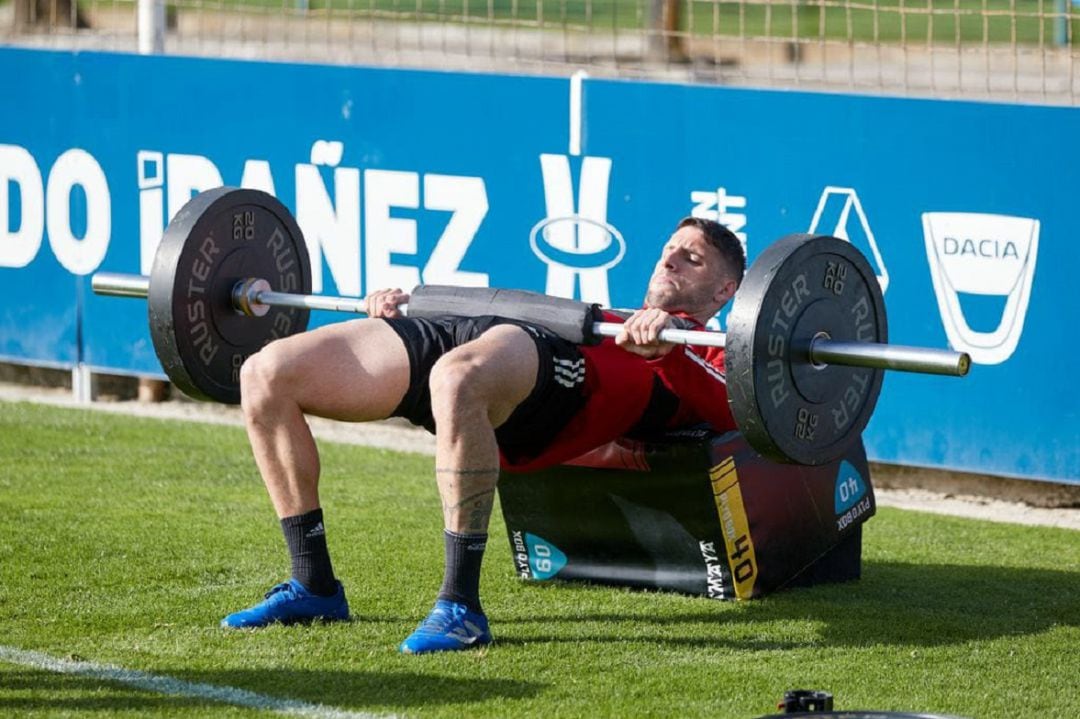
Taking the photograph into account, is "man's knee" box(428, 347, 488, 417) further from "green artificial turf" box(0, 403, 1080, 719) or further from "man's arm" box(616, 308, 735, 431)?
"green artificial turf" box(0, 403, 1080, 719)

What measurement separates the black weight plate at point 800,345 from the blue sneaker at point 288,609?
3.50ft

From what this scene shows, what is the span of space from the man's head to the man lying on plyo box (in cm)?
8

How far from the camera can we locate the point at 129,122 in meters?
7.16

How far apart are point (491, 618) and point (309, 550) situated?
0.47m

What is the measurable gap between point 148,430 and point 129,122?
1.27 metres

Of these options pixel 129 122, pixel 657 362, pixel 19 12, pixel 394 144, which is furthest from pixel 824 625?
pixel 19 12

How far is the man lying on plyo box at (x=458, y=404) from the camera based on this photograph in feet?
13.0

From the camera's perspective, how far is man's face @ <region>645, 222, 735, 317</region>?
4.45 meters

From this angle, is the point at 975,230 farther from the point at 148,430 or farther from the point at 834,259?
the point at 148,430

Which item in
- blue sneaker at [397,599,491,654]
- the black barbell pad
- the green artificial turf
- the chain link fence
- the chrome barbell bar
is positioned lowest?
the green artificial turf

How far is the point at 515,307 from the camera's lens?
4.29 m

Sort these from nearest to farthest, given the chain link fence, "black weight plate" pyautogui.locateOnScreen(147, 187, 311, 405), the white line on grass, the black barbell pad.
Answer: the white line on grass → the black barbell pad → "black weight plate" pyautogui.locateOnScreen(147, 187, 311, 405) → the chain link fence

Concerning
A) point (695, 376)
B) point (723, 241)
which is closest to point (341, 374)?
point (695, 376)

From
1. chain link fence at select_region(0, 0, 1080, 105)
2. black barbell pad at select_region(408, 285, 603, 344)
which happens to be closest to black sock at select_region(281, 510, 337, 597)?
black barbell pad at select_region(408, 285, 603, 344)
